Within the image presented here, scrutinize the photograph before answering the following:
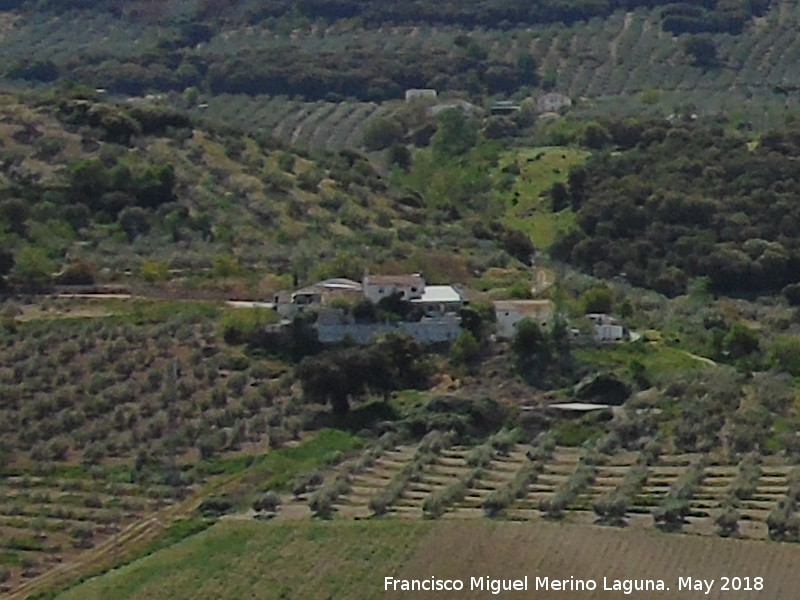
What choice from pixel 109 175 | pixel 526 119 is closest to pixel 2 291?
pixel 109 175

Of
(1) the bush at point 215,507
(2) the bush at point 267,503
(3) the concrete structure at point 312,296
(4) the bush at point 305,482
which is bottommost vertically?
(4) the bush at point 305,482

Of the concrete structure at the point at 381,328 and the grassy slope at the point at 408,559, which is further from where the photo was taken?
the concrete structure at the point at 381,328

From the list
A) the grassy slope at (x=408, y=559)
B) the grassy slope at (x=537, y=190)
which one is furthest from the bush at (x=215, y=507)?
the grassy slope at (x=537, y=190)

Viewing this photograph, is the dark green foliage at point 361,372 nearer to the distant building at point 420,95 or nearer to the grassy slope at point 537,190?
the grassy slope at point 537,190

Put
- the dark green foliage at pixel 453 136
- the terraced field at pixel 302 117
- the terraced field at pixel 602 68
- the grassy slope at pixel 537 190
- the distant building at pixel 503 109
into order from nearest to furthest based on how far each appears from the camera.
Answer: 1. the grassy slope at pixel 537 190
2. the dark green foliage at pixel 453 136
3. the terraced field at pixel 302 117
4. the terraced field at pixel 602 68
5. the distant building at pixel 503 109

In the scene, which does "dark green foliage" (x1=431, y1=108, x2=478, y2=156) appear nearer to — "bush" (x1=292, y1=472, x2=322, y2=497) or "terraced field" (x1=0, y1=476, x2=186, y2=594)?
"bush" (x1=292, y1=472, x2=322, y2=497)

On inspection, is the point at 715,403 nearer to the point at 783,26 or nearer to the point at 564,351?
the point at 564,351

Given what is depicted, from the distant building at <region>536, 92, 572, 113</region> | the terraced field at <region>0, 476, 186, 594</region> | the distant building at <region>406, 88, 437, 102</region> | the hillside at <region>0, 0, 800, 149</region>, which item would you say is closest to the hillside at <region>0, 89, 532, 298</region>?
the terraced field at <region>0, 476, 186, 594</region>
